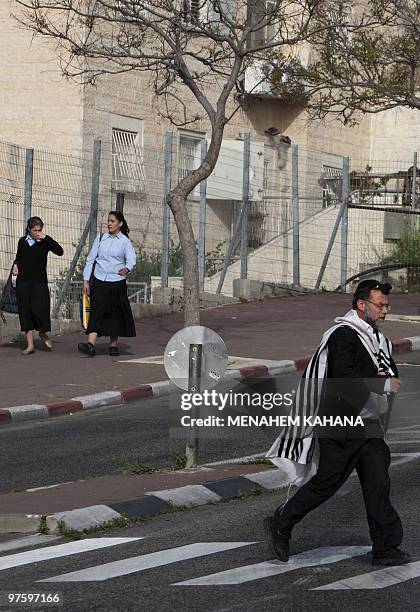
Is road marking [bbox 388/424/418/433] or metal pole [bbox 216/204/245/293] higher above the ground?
metal pole [bbox 216/204/245/293]

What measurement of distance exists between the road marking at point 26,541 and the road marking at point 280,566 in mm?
1511

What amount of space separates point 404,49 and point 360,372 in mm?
15799

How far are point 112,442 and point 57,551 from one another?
162 inches

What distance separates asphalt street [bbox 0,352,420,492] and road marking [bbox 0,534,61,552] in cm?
150

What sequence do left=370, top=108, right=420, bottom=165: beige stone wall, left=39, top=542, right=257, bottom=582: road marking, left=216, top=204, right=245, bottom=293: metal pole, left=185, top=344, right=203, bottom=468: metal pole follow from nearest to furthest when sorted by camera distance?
left=39, top=542, right=257, bottom=582: road marking → left=185, top=344, right=203, bottom=468: metal pole → left=216, top=204, right=245, bottom=293: metal pole → left=370, top=108, right=420, bottom=165: beige stone wall

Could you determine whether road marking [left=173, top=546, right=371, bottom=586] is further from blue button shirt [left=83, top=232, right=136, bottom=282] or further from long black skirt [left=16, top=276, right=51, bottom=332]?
long black skirt [left=16, top=276, right=51, bottom=332]

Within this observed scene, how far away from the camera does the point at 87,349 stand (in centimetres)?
1831

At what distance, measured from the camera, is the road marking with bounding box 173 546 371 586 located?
7465 mm

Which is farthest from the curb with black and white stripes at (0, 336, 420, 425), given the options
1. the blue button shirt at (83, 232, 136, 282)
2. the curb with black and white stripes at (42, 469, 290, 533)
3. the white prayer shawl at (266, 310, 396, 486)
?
the white prayer shawl at (266, 310, 396, 486)

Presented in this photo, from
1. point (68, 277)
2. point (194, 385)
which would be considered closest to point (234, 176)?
point (68, 277)

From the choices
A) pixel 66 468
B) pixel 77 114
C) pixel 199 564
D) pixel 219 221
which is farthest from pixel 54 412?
pixel 219 221

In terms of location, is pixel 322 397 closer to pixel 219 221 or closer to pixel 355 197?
pixel 219 221

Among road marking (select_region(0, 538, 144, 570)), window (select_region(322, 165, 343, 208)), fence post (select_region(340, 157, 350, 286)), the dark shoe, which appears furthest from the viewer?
window (select_region(322, 165, 343, 208))

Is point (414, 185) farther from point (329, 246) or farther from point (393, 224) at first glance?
point (329, 246)
